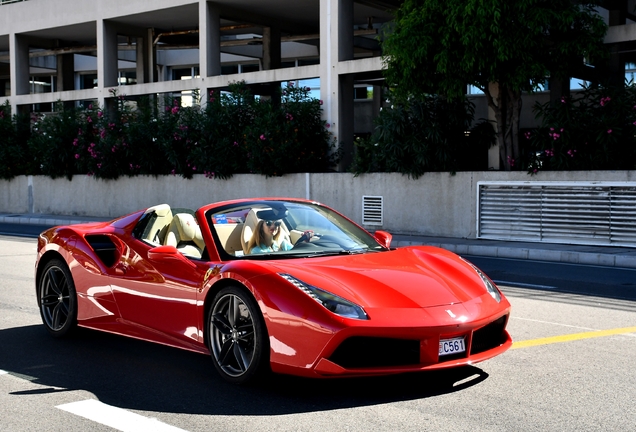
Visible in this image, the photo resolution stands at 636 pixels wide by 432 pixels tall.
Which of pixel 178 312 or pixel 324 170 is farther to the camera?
pixel 324 170

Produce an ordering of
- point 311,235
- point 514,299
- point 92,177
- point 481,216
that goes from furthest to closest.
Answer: point 92,177 < point 481,216 < point 514,299 < point 311,235

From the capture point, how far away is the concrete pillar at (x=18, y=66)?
33344 mm

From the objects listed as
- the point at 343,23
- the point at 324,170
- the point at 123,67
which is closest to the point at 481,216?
the point at 324,170

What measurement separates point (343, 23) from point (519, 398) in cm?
1919

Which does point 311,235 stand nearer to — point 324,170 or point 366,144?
point 366,144

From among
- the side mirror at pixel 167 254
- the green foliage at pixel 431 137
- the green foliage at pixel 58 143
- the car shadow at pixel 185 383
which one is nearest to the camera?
the car shadow at pixel 185 383

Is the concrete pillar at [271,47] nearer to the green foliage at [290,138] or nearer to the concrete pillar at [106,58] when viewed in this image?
the concrete pillar at [106,58]

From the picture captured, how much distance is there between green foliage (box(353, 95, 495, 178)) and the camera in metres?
19.8

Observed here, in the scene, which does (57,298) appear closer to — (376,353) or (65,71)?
(376,353)

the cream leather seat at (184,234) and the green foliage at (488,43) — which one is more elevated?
the green foliage at (488,43)

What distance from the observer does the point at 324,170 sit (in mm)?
23672

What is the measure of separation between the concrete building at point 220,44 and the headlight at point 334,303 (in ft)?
50.5

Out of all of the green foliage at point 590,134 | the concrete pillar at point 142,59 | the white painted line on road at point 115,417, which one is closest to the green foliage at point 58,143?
the concrete pillar at point 142,59

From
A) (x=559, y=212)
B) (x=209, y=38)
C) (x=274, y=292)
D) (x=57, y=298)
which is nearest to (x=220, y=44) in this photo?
(x=209, y=38)
